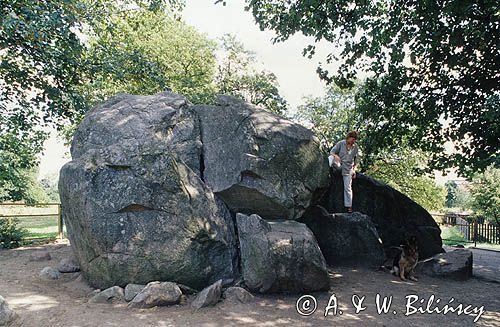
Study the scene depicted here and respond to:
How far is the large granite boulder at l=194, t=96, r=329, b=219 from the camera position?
7.75m

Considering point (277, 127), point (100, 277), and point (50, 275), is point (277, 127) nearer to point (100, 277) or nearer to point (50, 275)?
point (100, 277)

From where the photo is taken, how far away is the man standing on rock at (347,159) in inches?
363

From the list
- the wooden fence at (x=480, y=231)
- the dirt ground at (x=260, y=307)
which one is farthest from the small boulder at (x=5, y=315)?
the wooden fence at (x=480, y=231)

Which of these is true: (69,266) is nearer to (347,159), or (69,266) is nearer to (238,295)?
(238,295)

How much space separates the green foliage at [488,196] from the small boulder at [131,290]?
24697 mm

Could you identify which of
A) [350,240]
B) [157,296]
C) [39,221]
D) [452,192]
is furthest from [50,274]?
[452,192]

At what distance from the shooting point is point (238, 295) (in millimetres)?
6336

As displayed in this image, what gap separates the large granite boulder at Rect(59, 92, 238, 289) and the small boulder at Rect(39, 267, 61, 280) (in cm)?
99

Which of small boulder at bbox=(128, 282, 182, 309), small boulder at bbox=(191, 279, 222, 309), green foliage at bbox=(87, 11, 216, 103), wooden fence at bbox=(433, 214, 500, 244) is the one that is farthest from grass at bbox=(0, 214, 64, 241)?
wooden fence at bbox=(433, 214, 500, 244)

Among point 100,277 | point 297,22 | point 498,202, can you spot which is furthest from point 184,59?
point 498,202

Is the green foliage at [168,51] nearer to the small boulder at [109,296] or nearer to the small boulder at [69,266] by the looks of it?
the small boulder at [69,266]

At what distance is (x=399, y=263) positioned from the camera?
839cm

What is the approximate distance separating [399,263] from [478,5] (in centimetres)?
624

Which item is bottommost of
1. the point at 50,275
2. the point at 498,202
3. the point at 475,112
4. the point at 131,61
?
the point at 50,275
